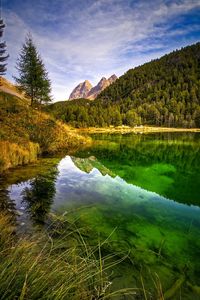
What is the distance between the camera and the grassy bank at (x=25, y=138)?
15.9m

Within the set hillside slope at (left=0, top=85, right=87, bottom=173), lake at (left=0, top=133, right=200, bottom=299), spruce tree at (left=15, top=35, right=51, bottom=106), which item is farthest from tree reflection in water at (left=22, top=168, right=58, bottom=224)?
spruce tree at (left=15, top=35, right=51, bottom=106)

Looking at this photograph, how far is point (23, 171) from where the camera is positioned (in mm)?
14867

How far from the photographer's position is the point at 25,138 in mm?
20031

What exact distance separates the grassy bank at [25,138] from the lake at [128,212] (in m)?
1.19

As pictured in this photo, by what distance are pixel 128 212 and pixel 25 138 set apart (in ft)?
42.3

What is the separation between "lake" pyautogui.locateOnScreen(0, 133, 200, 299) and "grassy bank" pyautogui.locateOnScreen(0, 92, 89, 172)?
119 centimetres

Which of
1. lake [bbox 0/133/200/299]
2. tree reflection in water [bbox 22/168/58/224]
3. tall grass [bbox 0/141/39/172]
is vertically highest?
tall grass [bbox 0/141/39/172]

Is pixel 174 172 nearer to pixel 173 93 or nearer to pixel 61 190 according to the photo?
pixel 61 190

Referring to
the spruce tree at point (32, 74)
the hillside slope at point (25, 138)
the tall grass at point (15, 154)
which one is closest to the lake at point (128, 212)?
the tall grass at point (15, 154)

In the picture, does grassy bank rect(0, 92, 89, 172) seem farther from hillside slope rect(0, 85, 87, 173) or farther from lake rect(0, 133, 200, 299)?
lake rect(0, 133, 200, 299)

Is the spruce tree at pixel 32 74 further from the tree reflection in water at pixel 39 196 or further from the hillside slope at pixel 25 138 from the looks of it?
the tree reflection in water at pixel 39 196

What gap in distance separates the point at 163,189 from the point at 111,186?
2.71 metres

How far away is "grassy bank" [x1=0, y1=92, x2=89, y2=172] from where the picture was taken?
15.9m

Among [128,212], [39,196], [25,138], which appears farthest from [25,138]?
[128,212]
